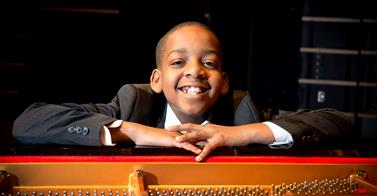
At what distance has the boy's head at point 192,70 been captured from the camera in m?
1.64

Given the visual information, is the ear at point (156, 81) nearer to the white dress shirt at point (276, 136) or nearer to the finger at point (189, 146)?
the white dress shirt at point (276, 136)

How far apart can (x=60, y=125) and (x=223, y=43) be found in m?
3.13

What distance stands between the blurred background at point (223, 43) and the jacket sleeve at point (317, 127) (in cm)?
238

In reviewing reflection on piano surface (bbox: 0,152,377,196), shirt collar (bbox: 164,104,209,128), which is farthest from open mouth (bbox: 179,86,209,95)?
reflection on piano surface (bbox: 0,152,377,196)

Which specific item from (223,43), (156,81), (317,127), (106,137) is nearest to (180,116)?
(156,81)

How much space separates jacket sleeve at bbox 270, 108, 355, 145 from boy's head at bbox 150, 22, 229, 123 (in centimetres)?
24

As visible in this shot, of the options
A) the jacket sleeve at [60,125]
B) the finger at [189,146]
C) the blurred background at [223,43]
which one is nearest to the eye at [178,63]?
the jacket sleeve at [60,125]

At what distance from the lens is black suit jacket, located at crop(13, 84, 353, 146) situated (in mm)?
1497

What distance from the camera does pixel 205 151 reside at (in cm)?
128

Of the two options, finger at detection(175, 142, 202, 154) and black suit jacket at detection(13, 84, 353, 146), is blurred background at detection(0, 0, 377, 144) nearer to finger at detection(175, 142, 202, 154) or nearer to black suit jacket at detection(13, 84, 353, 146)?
black suit jacket at detection(13, 84, 353, 146)

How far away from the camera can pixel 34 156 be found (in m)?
1.23

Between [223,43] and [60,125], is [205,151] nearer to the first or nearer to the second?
[60,125]

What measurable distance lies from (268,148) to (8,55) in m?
3.30

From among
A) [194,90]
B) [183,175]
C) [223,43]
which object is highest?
[223,43]
